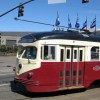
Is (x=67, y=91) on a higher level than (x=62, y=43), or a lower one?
lower

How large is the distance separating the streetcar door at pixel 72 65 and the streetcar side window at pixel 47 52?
39 centimetres

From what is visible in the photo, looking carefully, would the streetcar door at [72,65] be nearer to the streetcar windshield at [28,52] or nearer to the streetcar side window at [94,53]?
the streetcar side window at [94,53]

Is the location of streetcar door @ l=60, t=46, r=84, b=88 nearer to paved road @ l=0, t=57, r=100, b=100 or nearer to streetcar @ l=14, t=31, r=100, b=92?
streetcar @ l=14, t=31, r=100, b=92

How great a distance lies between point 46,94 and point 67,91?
129 centimetres

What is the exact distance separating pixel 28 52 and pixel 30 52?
129 mm

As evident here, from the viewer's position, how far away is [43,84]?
13.8 metres

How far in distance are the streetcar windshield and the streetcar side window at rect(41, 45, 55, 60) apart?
13.1 inches

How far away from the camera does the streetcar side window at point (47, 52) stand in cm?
1394

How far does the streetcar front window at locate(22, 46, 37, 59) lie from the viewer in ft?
Answer: 46.1

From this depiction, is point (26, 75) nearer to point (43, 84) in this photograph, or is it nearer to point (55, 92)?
point (43, 84)

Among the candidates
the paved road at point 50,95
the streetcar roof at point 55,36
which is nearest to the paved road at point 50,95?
the paved road at point 50,95

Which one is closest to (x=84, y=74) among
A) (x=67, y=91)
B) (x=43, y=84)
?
(x=67, y=91)

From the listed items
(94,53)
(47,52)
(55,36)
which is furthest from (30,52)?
(94,53)

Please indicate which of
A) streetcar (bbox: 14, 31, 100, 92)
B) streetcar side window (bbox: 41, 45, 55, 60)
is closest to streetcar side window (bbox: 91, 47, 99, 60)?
streetcar (bbox: 14, 31, 100, 92)
